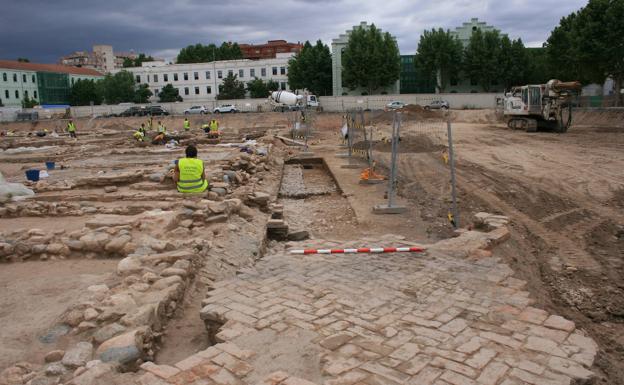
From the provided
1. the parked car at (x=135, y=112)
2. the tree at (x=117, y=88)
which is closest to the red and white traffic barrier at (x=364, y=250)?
the parked car at (x=135, y=112)

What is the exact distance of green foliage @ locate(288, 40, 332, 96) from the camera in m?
63.6

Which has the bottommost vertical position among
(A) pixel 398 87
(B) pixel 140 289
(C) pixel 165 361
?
(C) pixel 165 361

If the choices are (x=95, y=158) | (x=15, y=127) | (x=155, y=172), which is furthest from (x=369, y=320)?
(x=15, y=127)

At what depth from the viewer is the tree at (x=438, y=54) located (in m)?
57.7

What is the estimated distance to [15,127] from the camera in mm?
50688

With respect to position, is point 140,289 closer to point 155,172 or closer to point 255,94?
point 155,172

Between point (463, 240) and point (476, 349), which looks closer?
point (476, 349)

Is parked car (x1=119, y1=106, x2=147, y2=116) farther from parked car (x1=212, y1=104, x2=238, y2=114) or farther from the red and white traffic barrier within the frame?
the red and white traffic barrier

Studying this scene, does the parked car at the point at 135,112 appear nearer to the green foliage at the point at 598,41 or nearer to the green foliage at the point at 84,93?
the green foliage at the point at 84,93

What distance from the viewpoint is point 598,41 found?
1383 inches

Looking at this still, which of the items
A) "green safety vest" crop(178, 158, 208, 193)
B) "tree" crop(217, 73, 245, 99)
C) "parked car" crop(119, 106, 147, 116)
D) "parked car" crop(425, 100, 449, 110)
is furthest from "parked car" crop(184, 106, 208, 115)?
"green safety vest" crop(178, 158, 208, 193)

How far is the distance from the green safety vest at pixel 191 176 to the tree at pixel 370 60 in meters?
50.3

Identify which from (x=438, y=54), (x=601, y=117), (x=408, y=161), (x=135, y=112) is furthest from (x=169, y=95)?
(x=408, y=161)

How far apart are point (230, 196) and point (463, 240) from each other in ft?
16.9
